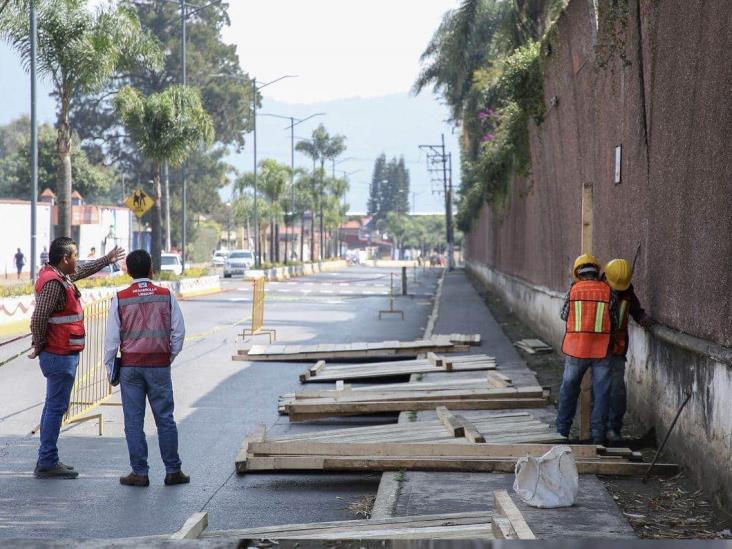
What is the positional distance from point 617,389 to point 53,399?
484cm

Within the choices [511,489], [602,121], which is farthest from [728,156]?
[602,121]

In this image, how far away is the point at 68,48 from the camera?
32750mm

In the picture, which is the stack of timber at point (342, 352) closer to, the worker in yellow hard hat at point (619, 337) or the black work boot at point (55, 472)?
the worker in yellow hard hat at point (619, 337)

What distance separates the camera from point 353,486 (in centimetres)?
945

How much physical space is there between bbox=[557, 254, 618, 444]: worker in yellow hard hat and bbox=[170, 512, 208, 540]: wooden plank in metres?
4.45

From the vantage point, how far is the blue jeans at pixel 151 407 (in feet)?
30.8

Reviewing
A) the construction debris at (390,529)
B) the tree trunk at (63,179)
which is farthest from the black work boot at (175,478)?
the tree trunk at (63,179)

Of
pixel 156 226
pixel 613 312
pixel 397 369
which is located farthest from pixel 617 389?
pixel 156 226

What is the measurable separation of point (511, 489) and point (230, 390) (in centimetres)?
765

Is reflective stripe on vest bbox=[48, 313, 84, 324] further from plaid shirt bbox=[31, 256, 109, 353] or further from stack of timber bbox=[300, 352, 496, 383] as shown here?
stack of timber bbox=[300, 352, 496, 383]

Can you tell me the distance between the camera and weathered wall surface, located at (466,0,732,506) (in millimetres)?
8719

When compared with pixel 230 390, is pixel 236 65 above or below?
above

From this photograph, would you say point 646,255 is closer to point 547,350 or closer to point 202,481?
point 202,481

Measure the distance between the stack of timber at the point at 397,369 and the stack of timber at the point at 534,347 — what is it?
8.27 feet
